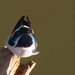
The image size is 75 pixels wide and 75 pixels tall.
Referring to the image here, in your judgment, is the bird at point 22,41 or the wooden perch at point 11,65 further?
the wooden perch at point 11,65

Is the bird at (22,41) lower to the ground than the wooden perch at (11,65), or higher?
higher

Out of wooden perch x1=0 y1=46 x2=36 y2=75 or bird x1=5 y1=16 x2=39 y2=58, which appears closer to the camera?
bird x1=5 y1=16 x2=39 y2=58

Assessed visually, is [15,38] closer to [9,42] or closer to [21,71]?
[9,42]

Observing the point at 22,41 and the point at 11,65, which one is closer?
the point at 22,41

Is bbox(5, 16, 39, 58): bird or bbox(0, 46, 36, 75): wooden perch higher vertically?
bbox(5, 16, 39, 58): bird
